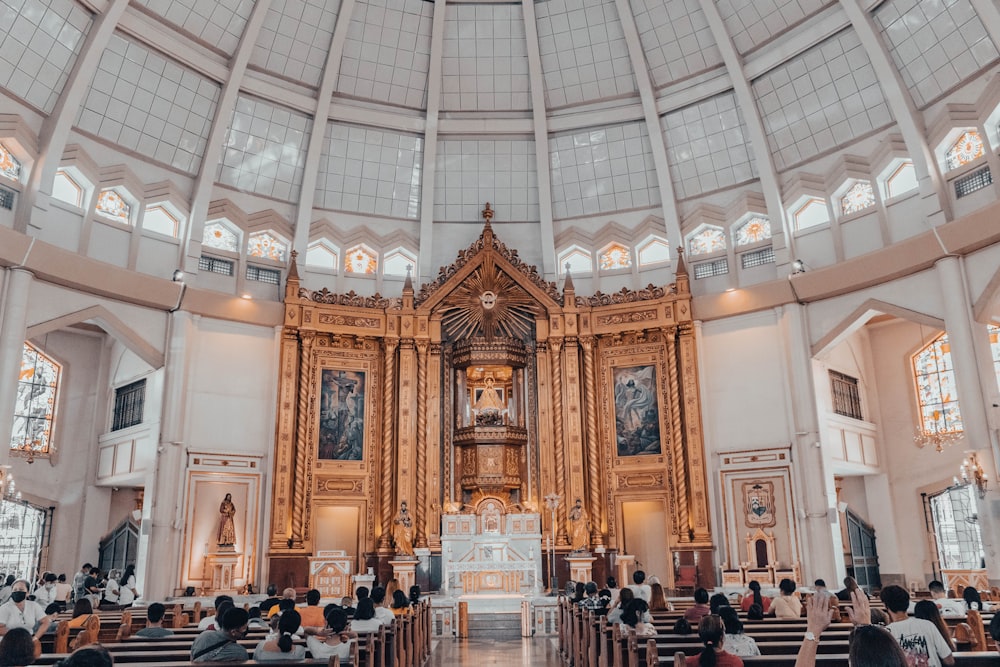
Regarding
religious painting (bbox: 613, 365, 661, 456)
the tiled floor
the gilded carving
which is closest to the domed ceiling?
the gilded carving

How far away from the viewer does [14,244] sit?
631 inches

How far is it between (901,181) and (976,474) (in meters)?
6.77

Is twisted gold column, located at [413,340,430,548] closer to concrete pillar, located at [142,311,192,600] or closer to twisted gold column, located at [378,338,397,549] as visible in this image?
twisted gold column, located at [378,338,397,549]

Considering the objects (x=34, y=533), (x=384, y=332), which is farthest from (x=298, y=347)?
(x=34, y=533)

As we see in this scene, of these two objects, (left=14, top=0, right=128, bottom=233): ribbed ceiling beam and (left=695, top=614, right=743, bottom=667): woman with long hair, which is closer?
(left=695, top=614, right=743, bottom=667): woman with long hair

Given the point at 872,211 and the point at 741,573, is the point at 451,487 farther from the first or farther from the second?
the point at 872,211

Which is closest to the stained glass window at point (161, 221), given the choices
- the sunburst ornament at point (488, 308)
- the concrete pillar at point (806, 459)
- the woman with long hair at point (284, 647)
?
the sunburst ornament at point (488, 308)

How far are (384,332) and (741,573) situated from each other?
1044 cm

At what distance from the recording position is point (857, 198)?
19250mm

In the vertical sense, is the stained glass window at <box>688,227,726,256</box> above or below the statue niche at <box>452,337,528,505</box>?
above

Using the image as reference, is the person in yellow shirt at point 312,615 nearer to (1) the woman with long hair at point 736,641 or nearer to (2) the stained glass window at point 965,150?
(1) the woman with long hair at point 736,641

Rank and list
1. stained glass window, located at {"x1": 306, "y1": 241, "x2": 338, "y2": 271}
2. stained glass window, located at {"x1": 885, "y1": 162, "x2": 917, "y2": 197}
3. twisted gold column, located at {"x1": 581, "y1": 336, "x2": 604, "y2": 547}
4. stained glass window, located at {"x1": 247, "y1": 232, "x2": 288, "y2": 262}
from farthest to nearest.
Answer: stained glass window, located at {"x1": 306, "y1": 241, "x2": 338, "y2": 271} < stained glass window, located at {"x1": 247, "y1": 232, "x2": 288, "y2": 262} < twisted gold column, located at {"x1": 581, "y1": 336, "x2": 604, "y2": 547} < stained glass window, located at {"x1": 885, "y1": 162, "x2": 917, "y2": 197}

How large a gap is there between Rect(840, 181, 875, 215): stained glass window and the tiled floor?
12044 millimetres

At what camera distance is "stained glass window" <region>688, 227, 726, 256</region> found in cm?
2147
